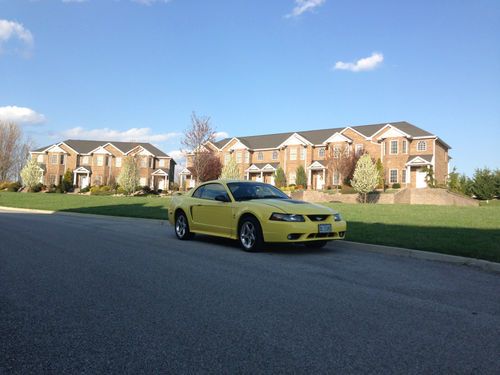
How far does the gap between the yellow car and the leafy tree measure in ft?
100

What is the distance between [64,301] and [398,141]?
141ft

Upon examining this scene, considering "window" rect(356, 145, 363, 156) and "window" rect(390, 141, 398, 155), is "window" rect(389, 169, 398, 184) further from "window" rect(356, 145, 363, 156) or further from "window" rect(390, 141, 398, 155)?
"window" rect(356, 145, 363, 156)

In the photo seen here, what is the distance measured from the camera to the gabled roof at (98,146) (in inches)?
2564

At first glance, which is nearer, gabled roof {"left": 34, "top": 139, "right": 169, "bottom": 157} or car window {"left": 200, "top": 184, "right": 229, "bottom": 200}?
car window {"left": 200, "top": 184, "right": 229, "bottom": 200}

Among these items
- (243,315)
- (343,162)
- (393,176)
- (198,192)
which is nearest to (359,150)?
(343,162)

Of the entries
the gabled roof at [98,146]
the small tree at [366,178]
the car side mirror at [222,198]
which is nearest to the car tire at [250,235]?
the car side mirror at [222,198]

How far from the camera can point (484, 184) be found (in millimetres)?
34094

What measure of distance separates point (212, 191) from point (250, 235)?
6.72 feet

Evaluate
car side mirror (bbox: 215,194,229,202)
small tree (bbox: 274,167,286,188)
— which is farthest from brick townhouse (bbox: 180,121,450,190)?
car side mirror (bbox: 215,194,229,202)

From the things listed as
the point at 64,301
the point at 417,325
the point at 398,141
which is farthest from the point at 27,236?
the point at 398,141

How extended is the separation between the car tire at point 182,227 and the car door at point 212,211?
1.17 ft

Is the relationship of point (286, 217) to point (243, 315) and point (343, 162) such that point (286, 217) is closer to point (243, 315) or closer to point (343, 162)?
point (243, 315)

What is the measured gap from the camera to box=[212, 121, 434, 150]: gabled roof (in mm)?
44250

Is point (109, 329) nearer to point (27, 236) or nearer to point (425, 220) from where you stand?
point (27, 236)
